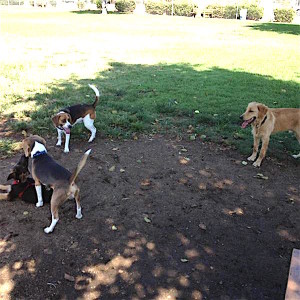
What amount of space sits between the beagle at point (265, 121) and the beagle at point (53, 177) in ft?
9.34

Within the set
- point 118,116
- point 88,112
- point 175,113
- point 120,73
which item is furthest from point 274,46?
point 88,112

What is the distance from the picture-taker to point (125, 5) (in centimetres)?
4066

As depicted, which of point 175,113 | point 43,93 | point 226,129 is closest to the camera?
point 226,129

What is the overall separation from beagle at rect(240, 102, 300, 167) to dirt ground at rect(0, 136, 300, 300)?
0.34 metres

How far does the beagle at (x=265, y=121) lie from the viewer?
5.21 m

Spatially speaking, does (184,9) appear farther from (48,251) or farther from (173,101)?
(48,251)

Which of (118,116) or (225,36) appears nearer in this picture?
(118,116)

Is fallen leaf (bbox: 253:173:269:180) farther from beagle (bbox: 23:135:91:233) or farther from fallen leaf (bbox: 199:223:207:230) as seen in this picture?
beagle (bbox: 23:135:91:233)

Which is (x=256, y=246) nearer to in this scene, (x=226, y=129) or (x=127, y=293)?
(x=127, y=293)

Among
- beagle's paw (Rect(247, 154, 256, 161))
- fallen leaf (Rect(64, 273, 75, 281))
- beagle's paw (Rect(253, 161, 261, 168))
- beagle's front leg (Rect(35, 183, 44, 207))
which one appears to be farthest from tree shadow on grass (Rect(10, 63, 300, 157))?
fallen leaf (Rect(64, 273, 75, 281))

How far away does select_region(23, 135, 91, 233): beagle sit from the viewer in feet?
11.7

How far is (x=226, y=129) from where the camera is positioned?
6.65 meters

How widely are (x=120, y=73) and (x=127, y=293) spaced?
27.9 feet

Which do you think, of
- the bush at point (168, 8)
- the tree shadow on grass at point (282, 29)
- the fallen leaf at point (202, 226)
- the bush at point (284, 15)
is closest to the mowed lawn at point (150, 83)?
the fallen leaf at point (202, 226)
